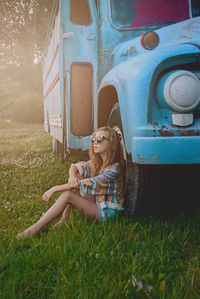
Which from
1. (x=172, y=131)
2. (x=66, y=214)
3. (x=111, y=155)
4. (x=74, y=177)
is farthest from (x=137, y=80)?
(x=66, y=214)

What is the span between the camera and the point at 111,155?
215cm

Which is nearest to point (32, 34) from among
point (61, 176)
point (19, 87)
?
point (19, 87)

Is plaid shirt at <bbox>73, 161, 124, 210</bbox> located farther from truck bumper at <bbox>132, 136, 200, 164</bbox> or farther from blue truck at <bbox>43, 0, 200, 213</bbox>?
truck bumper at <bbox>132, 136, 200, 164</bbox>

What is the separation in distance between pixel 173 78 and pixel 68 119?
1630 mm

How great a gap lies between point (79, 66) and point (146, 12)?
923mm

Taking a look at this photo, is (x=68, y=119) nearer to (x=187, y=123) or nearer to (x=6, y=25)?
(x=187, y=123)

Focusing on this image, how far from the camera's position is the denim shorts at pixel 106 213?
2072 millimetres

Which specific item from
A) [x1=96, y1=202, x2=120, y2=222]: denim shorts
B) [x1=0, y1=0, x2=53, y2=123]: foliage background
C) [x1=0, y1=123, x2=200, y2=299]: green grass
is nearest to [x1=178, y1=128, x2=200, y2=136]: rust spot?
[x1=0, y1=123, x2=200, y2=299]: green grass

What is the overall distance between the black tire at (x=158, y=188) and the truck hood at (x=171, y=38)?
0.54 m

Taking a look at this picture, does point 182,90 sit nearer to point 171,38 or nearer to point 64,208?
point 171,38

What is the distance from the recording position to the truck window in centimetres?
280

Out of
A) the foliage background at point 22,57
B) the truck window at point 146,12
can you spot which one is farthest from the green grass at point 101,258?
the foliage background at point 22,57

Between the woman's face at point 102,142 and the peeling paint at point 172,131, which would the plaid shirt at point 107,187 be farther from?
the peeling paint at point 172,131

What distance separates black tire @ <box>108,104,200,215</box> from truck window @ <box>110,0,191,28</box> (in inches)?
44.4
